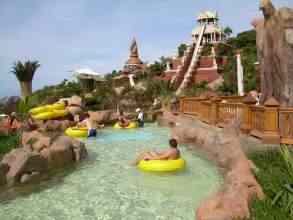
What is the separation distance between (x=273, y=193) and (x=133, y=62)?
4051 cm

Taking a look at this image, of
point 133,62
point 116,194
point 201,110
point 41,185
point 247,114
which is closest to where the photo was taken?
point 116,194

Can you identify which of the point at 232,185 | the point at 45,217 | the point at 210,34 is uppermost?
the point at 210,34

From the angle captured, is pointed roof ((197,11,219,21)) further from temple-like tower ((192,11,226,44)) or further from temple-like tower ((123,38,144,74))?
temple-like tower ((123,38,144,74))

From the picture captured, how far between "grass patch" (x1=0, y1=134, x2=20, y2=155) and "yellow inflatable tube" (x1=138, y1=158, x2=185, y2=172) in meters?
4.28

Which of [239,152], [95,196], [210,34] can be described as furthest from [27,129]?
[210,34]

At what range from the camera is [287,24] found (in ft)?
27.8

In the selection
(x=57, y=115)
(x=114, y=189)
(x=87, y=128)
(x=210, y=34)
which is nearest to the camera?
(x=114, y=189)

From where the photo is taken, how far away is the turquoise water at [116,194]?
17.7ft

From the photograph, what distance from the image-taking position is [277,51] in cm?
877

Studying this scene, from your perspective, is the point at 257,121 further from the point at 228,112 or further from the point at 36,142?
the point at 36,142

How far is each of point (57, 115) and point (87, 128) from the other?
3.85 metres

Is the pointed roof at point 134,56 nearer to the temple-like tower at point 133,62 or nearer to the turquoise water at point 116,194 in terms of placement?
the temple-like tower at point 133,62

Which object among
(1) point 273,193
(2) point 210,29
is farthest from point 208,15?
(1) point 273,193

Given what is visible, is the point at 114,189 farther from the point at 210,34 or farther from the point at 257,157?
the point at 210,34
